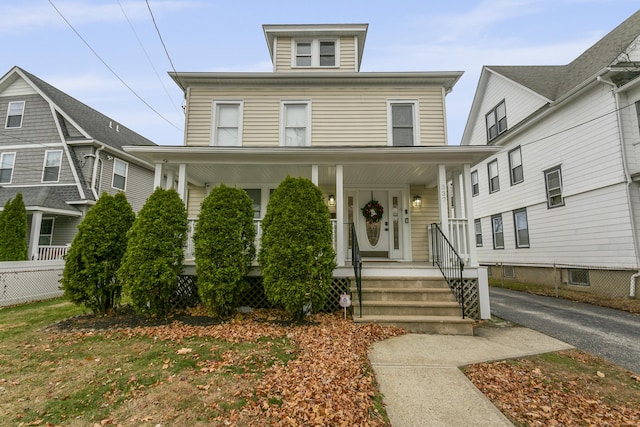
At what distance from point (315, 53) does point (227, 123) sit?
371 centimetres

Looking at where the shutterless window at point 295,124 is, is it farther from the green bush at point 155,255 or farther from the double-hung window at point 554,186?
the double-hung window at point 554,186

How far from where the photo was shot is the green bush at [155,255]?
5180 mm

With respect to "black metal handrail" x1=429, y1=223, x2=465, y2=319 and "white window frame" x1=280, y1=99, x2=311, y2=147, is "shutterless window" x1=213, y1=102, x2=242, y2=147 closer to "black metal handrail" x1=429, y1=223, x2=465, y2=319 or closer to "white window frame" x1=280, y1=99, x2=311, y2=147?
"white window frame" x1=280, y1=99, x2=311, y2=147

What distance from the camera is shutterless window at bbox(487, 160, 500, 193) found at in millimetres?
13387

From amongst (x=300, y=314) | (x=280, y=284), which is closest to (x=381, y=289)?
(x=300, y=314)

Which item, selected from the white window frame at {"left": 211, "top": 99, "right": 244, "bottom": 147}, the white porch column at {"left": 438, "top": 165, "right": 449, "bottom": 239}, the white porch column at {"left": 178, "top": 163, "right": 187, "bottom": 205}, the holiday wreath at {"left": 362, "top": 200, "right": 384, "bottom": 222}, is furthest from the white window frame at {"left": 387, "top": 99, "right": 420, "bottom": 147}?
the white porch column at {"left": 178, "top": 163, "right": 187, "bottom": 205}

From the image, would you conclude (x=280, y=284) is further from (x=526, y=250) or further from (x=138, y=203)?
(x=138, y=203)

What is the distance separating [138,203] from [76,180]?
129 inches

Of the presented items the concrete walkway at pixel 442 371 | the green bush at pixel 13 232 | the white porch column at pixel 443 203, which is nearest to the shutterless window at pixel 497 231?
the white porch column at pixel 443 203

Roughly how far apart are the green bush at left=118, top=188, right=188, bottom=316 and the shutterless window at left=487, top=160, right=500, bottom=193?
43.6 ft

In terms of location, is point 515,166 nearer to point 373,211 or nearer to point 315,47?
point 373,211

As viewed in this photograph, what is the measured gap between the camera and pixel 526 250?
1152cm

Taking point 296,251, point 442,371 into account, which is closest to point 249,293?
point 296,251

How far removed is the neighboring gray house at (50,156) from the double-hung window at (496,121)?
17140 mm
